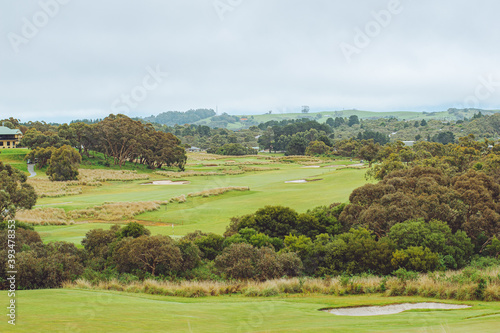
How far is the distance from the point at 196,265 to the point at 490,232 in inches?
575

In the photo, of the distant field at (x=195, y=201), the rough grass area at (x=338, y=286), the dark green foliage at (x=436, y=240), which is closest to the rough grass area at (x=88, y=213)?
the distant field at (x=195, y=201)

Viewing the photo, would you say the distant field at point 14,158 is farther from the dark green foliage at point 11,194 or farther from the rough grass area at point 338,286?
the rough grass area at point 338,286

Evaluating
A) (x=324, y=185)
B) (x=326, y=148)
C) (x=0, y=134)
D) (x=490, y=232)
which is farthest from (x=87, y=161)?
(x=490, y=232)

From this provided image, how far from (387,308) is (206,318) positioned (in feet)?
18.5

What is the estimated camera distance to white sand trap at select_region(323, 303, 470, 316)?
34.8 feet

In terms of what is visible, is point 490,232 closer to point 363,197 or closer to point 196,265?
point 363,197

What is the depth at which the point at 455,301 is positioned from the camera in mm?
11320

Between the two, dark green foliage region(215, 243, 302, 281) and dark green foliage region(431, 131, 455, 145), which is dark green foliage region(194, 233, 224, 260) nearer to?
dark green foliage region(215, 243, 302, 281)

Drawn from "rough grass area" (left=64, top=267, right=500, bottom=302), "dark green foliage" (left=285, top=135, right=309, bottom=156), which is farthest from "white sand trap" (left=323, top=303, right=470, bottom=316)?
"dark green foliage" (left=285, top=135, right=309, bottom=156)

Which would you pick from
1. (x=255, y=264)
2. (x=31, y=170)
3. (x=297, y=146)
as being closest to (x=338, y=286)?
(x=255, y=264)

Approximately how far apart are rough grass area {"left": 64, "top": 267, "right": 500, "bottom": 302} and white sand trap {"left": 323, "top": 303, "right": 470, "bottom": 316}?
931 mm

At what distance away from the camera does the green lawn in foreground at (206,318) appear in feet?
23.1

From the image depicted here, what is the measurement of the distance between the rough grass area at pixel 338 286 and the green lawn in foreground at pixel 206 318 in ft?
4.05

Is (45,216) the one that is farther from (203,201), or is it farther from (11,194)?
(203,201)
